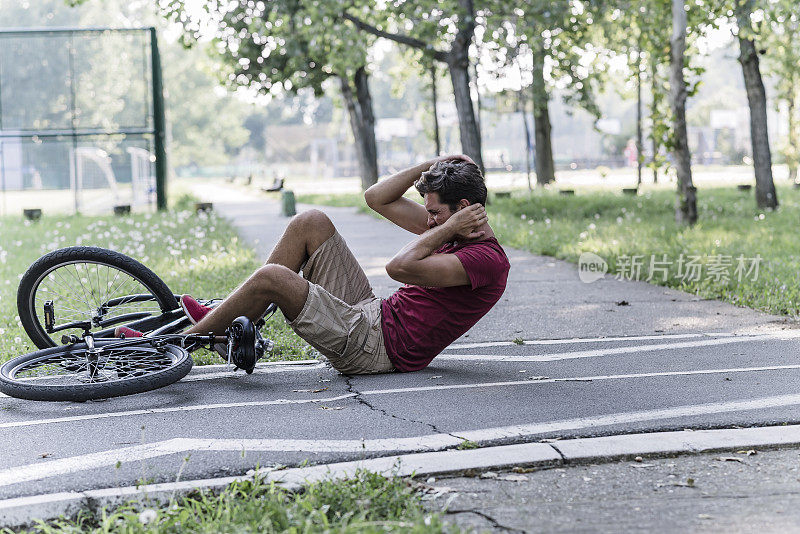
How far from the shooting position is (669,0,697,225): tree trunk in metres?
13.8

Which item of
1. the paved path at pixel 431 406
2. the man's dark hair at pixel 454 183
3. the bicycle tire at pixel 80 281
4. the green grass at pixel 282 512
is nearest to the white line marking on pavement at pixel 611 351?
the paved path at pixel 431 406

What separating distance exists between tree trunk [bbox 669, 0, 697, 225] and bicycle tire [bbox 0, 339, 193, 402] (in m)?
10.3

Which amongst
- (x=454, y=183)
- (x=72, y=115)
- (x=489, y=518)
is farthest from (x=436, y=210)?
(x=72, y=115)

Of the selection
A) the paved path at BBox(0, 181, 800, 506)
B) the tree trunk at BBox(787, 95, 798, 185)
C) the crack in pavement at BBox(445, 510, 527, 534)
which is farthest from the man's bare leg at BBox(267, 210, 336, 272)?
the tree trunk at BBox(787, 95, 798, 185)

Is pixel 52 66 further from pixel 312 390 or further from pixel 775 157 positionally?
pixel 775 157

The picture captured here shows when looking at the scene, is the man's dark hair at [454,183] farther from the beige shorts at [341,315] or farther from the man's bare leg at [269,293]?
the man's bare leg at [269,293]

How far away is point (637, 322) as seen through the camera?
25.7 ft

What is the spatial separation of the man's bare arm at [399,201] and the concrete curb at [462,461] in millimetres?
2274

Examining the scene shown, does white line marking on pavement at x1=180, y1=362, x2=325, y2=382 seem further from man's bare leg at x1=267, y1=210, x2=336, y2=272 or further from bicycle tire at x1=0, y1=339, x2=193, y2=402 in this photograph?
man's bare leg at x1=267, y1=210, x2=336, y2=272

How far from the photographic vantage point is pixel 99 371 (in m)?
5.41

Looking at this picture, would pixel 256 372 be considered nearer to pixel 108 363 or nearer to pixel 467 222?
pixel 108 363

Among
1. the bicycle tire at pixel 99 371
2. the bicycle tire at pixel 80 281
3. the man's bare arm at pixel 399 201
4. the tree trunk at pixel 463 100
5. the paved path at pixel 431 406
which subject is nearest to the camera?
the paved path at pixel 431 406

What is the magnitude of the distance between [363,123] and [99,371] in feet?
79.3

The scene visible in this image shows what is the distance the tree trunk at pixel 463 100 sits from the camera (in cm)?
1948
